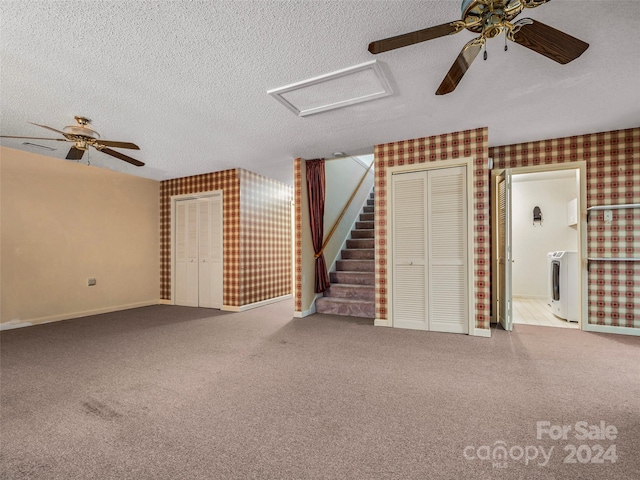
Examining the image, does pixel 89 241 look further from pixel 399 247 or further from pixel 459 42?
pixel 459 42

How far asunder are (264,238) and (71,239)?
305cm

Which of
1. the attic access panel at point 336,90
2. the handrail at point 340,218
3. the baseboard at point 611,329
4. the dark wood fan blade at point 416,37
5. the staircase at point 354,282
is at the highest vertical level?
the attic access panel at point 336,90

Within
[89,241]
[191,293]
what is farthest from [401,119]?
[89,241]

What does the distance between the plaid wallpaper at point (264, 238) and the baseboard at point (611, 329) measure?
4.82m

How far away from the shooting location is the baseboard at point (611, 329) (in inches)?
143

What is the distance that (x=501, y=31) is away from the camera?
1.65 metres

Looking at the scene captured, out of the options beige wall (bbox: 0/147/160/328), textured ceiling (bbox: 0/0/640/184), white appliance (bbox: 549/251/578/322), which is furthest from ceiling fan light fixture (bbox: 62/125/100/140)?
white appliance (bbox: 549/251/578/322)

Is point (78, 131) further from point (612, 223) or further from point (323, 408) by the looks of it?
point (612, 223)

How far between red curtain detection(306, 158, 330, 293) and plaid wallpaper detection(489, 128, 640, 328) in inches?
129

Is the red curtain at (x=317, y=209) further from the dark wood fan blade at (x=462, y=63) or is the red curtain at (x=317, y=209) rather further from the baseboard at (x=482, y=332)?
the dark wood fan blade at (x=462, y=63)

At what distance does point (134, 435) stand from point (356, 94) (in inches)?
118

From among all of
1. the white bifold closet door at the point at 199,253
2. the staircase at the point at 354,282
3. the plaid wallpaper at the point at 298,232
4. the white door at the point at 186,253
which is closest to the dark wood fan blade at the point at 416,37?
the plaid wallpaper at the point at 298,232

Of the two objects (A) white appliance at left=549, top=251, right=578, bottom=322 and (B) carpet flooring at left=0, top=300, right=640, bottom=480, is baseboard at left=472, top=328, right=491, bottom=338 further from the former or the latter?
(A) white appliance at left=549, top=251, right=578, bottom=322

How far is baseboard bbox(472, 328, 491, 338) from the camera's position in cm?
353
